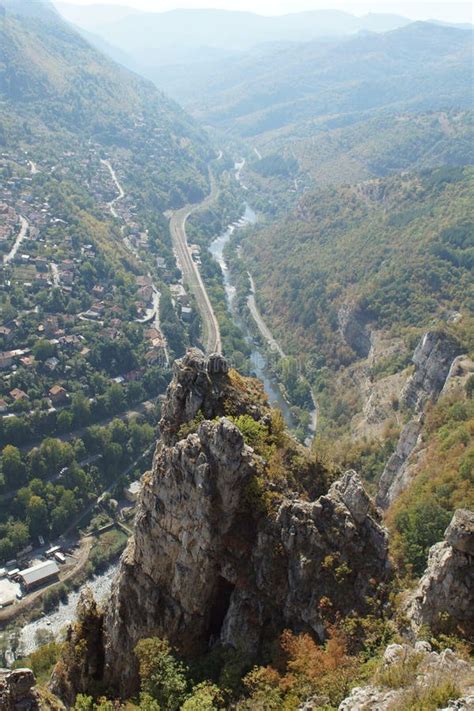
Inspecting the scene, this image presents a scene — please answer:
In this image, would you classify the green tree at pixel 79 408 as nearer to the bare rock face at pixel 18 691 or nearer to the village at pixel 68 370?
the village at pixel 68 370

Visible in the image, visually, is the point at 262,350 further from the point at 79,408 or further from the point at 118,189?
the point at 118,189

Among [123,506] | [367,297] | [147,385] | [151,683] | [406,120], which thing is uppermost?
[406,120]

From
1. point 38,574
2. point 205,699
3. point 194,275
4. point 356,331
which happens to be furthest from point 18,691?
point 194,275

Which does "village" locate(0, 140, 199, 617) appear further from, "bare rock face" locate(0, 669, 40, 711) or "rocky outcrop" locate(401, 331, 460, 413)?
"bare rock face" locate(0, 669, 40, 711)

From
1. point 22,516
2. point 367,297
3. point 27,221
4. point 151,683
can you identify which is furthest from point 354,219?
point 151,683

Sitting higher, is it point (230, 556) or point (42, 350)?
point (230, 556)

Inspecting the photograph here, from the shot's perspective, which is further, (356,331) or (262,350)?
(262,350)

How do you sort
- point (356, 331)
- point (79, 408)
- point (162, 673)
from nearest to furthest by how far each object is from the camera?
point (162, 673) < point (79, 408) < point (356, 331)

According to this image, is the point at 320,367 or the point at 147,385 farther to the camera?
the point at 320,367

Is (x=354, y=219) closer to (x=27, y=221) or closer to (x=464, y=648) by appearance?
(x=27, y=221)
